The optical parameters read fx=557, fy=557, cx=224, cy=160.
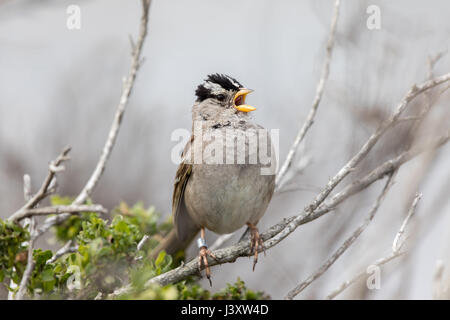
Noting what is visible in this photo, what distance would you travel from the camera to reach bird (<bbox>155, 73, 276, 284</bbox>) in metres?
4.04

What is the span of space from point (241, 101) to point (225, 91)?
0.17 meters

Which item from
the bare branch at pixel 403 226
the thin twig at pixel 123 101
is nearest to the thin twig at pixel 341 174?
the bare branch at pixel 403 226

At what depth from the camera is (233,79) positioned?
4.55 meters

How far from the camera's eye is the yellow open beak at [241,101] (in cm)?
433

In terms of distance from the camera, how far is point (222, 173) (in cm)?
407

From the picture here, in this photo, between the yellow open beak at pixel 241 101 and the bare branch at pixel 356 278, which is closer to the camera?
the bare branch at pixel 356 278

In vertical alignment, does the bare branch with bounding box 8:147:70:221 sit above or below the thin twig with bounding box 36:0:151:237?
below

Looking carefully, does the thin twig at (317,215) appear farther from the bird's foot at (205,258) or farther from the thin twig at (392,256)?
the thin twig at (392,256)

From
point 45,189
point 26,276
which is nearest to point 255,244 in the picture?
point 45,189

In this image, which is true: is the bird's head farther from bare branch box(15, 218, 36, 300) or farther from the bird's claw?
bare branch box(15, 218, 36, 300)

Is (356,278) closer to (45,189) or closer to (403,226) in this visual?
(403,226)

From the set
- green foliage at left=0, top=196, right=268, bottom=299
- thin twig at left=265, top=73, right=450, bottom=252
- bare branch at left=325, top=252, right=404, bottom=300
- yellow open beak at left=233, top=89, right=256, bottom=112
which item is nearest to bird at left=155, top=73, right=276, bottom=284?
Answer: yellow open beak at left=233, top=89, right=256, bottom=112

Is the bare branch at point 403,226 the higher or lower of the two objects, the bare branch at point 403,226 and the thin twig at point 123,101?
the lower
